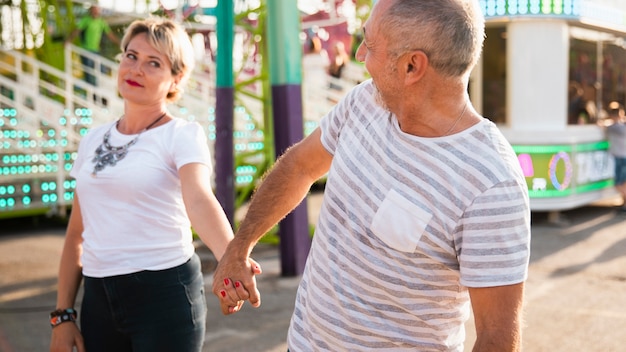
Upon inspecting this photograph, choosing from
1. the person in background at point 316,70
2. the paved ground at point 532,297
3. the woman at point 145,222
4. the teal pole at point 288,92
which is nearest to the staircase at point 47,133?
the paved ground at point 532,297

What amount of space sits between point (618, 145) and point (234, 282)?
1060cm

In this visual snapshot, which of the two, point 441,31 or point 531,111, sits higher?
point 441,31

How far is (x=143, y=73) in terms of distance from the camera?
2.64 meters

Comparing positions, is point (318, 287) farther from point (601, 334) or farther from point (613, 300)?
point (613, 300)

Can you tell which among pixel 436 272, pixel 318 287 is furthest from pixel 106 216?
Answer: pixel 436 272

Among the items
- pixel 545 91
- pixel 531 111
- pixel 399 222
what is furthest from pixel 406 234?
pixel 545 91

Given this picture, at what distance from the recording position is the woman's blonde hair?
2658 mm

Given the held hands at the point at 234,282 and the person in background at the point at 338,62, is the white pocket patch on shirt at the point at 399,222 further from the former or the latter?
the person in background at the point at 338,62

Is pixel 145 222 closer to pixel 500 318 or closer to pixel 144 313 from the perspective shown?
pixel 144 313

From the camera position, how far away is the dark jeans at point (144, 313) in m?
2.49

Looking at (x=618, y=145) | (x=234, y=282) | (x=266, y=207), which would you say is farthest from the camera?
(x=618, y=145)

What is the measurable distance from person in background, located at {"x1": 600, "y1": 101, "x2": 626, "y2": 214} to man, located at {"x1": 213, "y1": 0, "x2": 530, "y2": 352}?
10.4 m

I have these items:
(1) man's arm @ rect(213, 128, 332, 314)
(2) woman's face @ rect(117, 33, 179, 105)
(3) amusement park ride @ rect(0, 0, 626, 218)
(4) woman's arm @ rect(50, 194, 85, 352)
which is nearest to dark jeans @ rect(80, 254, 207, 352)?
(4) woman's arm @ rect(50, 194, 85, 352)

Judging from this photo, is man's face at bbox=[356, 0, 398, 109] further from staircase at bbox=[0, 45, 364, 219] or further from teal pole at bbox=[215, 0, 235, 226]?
staircase at bbox=[0, 45, 364, 219]
